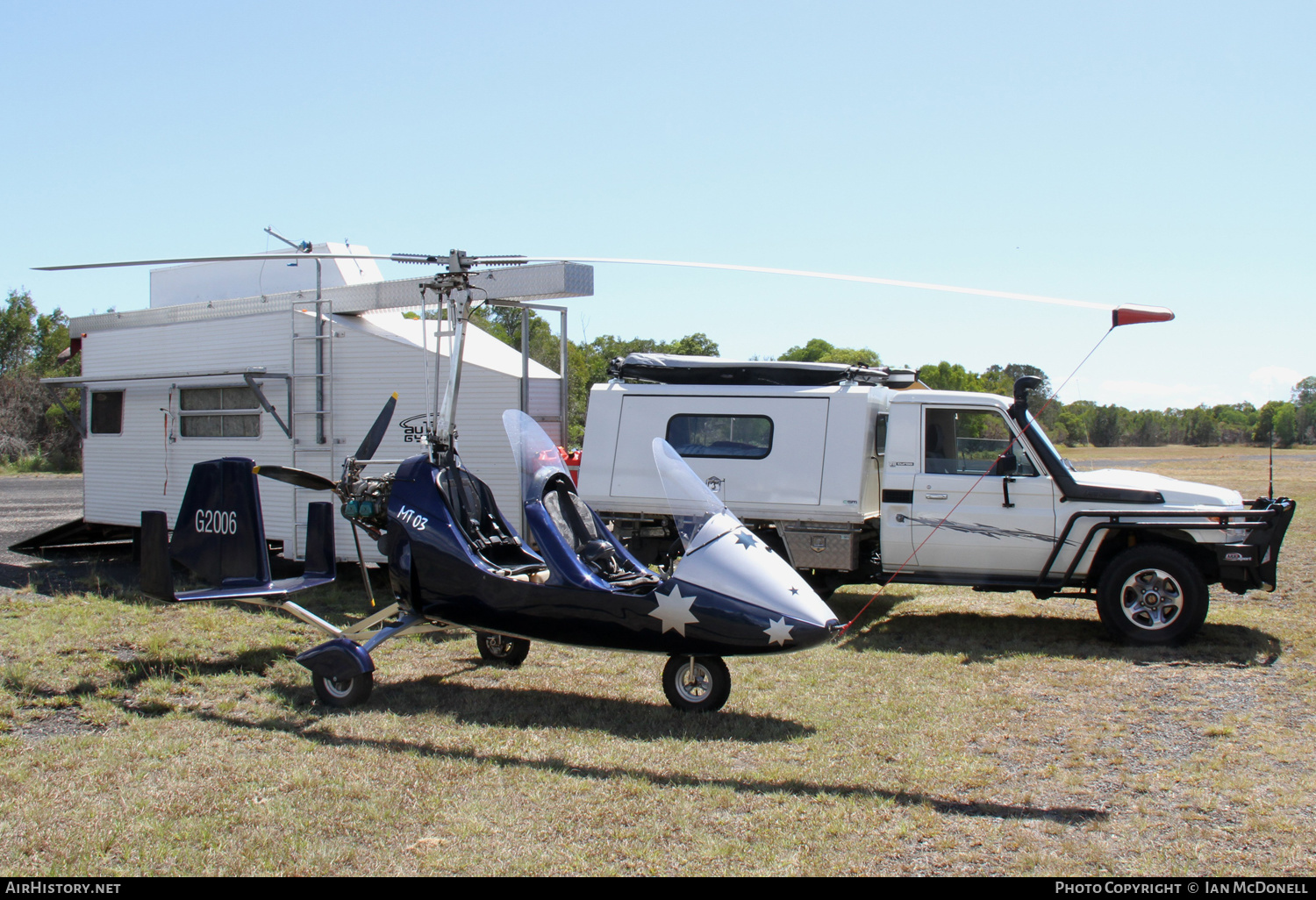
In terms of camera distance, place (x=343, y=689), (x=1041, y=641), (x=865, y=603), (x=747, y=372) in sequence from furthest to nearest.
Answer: (x=865, y=603) → (x=747, y=372) → (x=1041, y=641) → (x=343, y=689)

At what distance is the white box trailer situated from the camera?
935 cm

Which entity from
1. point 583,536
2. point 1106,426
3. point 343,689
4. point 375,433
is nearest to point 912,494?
point 583,536

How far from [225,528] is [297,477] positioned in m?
0.79

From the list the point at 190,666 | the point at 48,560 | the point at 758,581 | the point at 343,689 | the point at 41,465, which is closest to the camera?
the point at 758,581

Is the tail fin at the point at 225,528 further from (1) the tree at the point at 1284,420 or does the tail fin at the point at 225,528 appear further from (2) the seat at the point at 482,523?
(1) the tree at the point at 1284,420

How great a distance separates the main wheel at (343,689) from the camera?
6.00m

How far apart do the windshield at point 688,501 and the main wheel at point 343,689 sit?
2.18m

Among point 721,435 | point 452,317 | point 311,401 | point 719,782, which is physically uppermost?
point 452,317

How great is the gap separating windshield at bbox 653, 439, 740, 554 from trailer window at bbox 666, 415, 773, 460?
2956 mm

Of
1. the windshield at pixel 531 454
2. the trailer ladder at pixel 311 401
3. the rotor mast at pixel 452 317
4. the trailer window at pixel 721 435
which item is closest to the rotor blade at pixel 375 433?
the rotor mast at pixel 452 317

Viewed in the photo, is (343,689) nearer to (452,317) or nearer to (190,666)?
(190,666)

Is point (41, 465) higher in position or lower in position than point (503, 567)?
lower

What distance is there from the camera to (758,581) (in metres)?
5.50
